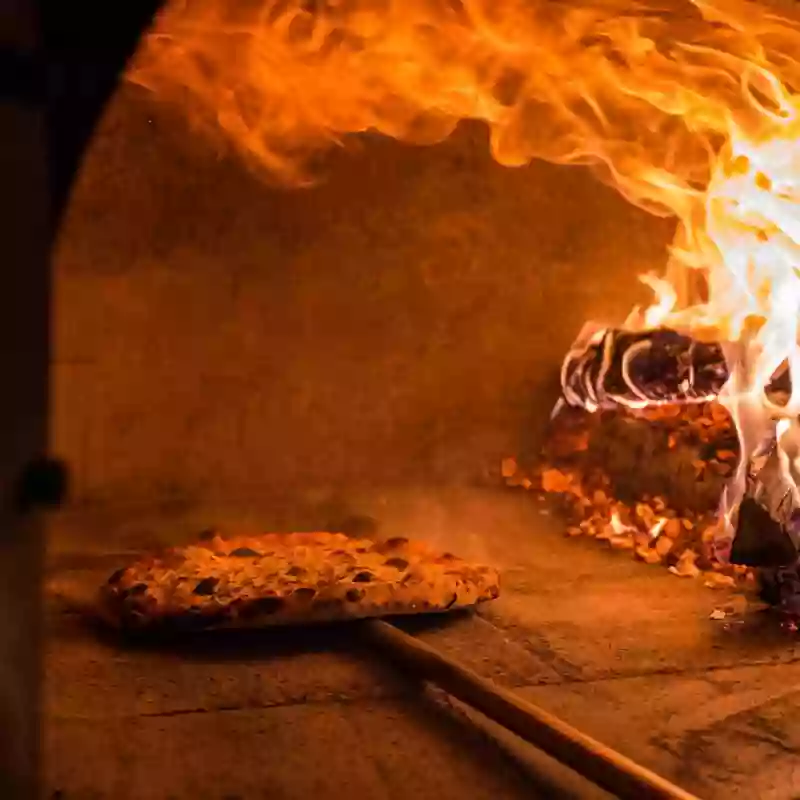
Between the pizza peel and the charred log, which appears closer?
the pizza peel

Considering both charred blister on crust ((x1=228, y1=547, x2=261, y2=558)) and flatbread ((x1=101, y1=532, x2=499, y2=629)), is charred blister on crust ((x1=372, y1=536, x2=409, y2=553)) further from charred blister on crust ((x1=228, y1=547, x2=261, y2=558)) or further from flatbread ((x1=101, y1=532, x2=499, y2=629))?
charred blister on crust ((x1=228, y1=547, x2=261, y2=558))

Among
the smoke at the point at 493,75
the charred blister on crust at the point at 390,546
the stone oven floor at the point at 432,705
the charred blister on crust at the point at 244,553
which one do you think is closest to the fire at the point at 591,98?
the smoke at the point at 493,75

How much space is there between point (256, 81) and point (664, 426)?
101 cm

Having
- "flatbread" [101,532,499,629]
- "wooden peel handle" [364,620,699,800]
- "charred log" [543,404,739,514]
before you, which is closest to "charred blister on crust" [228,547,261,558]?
"flatbread" [101,532,499,629]

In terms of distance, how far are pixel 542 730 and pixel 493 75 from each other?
1.11m

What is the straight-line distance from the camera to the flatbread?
4.29 feet

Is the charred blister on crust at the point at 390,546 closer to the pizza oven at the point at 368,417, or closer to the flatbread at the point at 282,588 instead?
the flatbread at the point at 282,588

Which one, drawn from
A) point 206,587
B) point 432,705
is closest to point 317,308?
point 206,587

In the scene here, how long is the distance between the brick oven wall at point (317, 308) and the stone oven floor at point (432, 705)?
1.33 feet

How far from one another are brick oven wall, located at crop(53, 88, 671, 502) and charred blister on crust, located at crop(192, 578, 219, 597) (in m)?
0.68

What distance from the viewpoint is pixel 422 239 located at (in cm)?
202

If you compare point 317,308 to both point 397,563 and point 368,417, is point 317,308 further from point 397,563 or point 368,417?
point 397,563

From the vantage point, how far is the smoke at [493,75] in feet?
4.97

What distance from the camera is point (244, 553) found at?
1.52m
